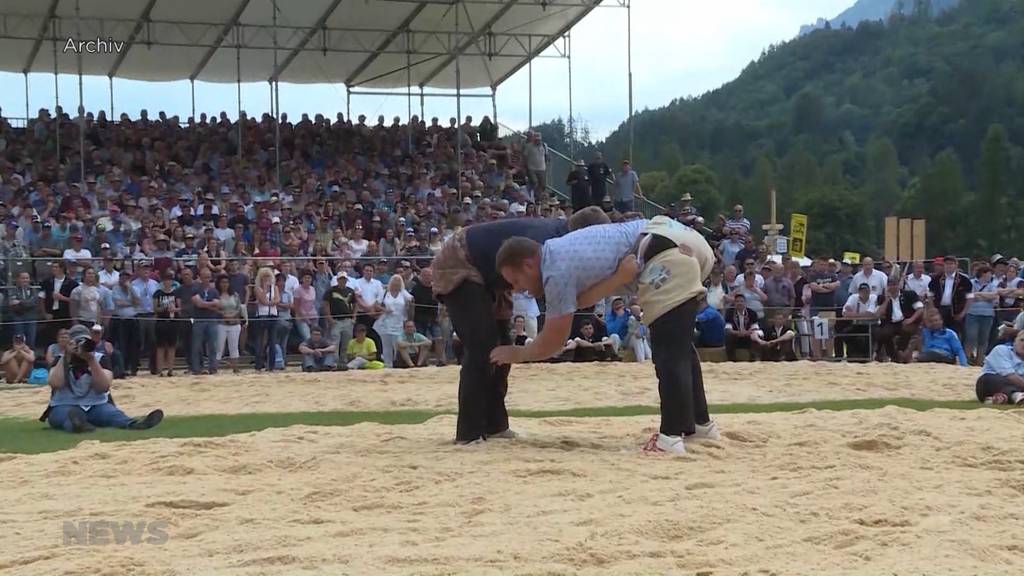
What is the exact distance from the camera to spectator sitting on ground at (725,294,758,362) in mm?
17578

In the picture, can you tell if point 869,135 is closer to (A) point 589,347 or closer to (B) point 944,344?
(B) point 944,344

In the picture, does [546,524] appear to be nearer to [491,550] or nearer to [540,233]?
[491,550]

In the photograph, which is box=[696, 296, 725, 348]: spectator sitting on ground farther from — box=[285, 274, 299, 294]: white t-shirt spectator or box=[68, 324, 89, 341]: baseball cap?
box=[68, 324, 89, 341]: baseball cap

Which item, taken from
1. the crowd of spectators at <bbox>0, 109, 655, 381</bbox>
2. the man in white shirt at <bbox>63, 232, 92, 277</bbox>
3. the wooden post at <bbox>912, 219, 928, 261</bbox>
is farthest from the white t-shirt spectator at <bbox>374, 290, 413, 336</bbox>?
the wooden post at <bbox>912, 219, 928, 261</bbox>

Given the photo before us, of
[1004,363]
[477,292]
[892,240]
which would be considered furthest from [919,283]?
[892,240]

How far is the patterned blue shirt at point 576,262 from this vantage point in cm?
714

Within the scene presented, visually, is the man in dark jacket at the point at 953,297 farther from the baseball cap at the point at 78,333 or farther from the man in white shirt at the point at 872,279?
the baseball cap at the point at 78,333

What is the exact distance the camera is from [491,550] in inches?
193

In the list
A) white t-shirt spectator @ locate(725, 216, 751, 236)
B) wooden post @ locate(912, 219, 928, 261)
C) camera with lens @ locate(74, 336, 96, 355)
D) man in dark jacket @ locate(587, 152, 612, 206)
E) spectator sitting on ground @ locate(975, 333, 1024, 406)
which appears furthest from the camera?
wooden post @ locate(912, 219, 928, 261)

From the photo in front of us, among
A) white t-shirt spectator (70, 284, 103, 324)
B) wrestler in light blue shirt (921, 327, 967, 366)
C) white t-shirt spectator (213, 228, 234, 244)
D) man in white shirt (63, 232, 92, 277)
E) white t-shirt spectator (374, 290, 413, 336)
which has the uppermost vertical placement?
white t-shirt spectator (213, 228, 234, 244)

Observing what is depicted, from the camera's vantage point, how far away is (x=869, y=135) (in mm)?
90812

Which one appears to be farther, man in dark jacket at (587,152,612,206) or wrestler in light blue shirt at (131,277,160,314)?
man in dark jacket at (587,152,612,206)

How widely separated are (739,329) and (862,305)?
2279 mm

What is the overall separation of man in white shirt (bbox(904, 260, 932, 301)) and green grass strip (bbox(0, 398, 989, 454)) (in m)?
6.85
